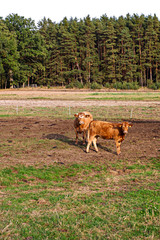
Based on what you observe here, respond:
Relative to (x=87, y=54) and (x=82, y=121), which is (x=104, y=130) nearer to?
(x=82, y=121)

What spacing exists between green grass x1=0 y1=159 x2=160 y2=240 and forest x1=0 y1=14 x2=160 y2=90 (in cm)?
7133

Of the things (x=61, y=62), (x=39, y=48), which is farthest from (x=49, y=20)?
(x=39, y=48)

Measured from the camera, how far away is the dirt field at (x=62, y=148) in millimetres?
11438

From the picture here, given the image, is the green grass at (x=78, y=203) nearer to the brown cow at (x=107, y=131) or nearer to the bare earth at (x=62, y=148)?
the bare earth at (x=62, y=148)

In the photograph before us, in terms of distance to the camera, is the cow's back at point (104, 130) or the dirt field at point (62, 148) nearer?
the dirt field at point (62, 148)

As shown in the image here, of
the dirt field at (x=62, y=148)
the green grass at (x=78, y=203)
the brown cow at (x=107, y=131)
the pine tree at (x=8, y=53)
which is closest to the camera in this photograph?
the green grass at (x=78, y=203)

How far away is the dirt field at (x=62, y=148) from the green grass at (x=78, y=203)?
1.00 meters

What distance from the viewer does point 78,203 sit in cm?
690

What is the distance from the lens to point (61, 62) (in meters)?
97.3

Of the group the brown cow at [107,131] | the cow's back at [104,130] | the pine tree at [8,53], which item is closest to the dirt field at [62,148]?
the brown cow at [107,131]

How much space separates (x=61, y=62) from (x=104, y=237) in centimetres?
9499

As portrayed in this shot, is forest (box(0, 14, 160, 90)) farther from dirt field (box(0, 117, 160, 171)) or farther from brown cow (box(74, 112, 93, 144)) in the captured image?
brown cow (box(74, 112, 93, 144))

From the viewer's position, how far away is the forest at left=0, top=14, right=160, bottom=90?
278 ft

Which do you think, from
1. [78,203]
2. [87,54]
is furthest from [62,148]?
A: [87,54]
